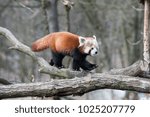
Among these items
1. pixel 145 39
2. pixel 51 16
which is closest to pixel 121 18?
pixel 51 16

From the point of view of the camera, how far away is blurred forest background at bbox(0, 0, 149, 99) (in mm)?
11555

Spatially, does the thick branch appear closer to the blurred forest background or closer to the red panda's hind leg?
the red panda's hind leg

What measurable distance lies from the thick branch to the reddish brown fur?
0.54 m

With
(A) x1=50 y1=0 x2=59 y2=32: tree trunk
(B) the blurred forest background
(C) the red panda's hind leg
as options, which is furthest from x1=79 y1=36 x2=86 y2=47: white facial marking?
(B) the blurred forest background

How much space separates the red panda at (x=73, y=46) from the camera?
4781 mm

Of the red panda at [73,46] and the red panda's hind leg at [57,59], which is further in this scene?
the red panda's hind leg at [57,59]

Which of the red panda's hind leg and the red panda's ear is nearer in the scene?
the red panda's ear

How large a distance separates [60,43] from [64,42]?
0.04 meters

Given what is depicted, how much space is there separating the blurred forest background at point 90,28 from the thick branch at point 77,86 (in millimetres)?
6539

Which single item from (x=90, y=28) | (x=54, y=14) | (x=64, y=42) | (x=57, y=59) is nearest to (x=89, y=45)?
(x=64, y=42)

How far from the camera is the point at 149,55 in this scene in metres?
5.16

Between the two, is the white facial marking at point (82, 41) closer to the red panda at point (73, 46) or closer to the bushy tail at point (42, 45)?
the red panda at point (73, 46)

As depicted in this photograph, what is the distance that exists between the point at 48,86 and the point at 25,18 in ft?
28.0

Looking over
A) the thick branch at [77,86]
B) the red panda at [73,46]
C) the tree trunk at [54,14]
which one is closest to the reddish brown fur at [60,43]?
the red panda at [73,46]
